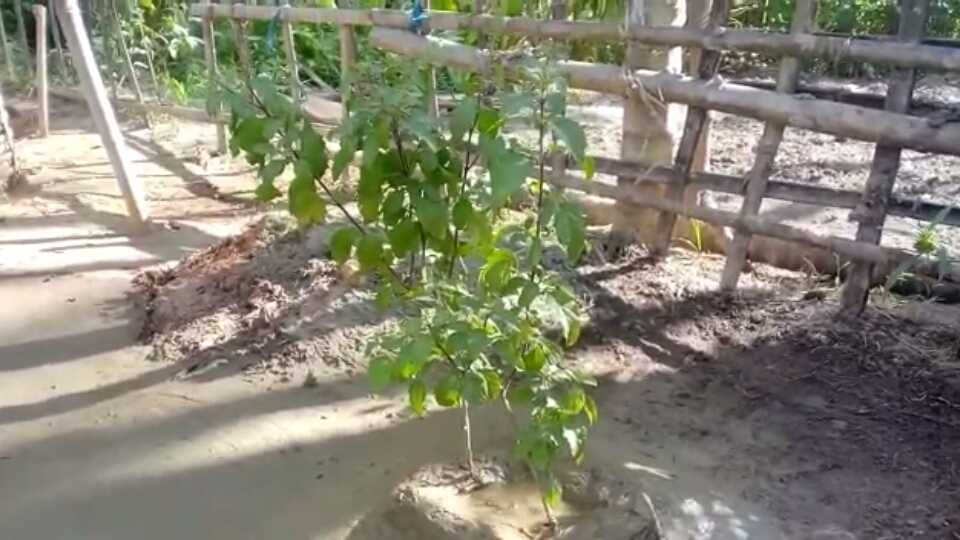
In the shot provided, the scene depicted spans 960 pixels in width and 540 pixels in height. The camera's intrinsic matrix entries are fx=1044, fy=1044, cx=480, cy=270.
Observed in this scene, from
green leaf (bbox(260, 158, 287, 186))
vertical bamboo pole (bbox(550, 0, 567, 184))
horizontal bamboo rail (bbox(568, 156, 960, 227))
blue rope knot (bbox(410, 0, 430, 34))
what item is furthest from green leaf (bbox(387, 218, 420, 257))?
blue rope knot (bbox(410, 0, 430, 34))

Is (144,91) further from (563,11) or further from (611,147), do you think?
(563,11)

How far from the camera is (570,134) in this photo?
187cm

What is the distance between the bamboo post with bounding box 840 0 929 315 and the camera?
275 centimetres

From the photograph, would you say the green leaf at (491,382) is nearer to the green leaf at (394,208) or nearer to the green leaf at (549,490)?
the green leaf at (549,490)

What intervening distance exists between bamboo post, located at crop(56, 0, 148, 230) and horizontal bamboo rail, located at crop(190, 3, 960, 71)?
1079 mm

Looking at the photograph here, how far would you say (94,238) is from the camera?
4.21 metres

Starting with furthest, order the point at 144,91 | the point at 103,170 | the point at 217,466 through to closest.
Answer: the point at 144,91, the point at 103,170, the point at 217,466

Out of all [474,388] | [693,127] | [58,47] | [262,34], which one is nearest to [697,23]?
[693,127]

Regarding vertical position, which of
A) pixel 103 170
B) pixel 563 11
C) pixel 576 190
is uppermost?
pixel 563 11

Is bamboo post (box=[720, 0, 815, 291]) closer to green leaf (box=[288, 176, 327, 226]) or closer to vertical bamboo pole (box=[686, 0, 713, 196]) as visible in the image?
vertical bamboo pole (box=[686, 0, 713, 196])


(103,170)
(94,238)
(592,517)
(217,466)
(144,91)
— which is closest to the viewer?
(592,517)

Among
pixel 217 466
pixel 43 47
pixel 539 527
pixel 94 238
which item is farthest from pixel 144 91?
pixel 539 527

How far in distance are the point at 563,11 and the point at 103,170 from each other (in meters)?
2.86

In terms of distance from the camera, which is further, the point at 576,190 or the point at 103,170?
the point at 103,170
